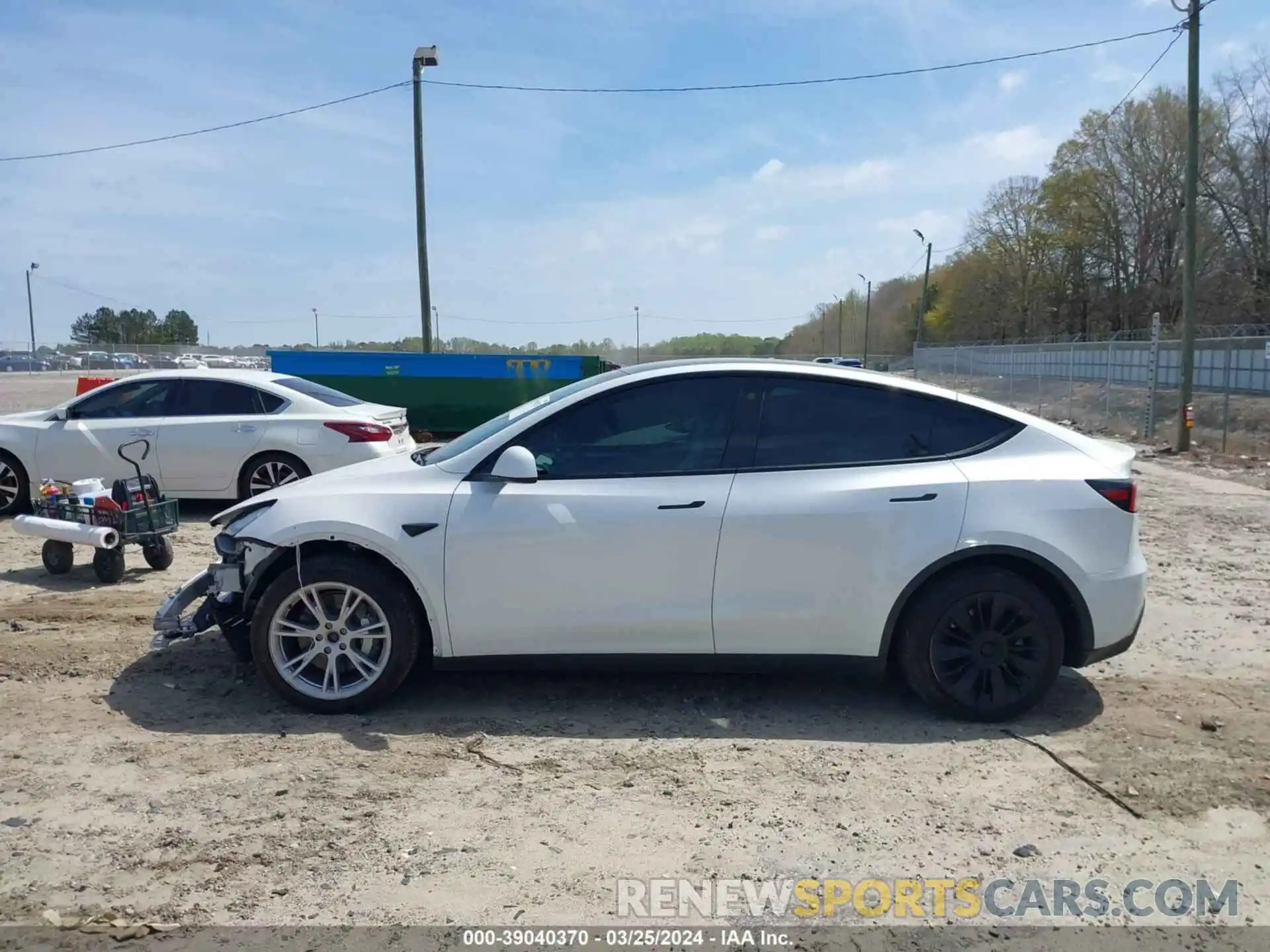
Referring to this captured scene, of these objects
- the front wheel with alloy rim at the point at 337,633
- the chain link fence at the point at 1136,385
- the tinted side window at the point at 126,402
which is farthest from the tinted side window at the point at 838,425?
the chain link fence at the point at 1136,385

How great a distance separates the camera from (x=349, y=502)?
452cm

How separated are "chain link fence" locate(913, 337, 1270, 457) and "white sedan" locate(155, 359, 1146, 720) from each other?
8195 millimetres

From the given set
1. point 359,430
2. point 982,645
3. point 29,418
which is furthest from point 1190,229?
point 29,418

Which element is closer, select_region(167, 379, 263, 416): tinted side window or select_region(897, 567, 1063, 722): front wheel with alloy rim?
select_region(897, 567, 1063, 722): front wheel with alloy rim

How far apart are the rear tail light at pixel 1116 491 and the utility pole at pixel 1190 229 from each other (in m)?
15.3

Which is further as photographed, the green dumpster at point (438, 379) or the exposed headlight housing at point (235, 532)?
the green dumpster at point (438, 379)

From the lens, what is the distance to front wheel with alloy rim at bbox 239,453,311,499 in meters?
9.34

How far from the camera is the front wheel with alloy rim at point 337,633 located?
14.6 feet

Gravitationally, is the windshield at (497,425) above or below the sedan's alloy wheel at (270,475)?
above

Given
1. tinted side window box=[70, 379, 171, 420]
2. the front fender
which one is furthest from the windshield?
tinted side window box=[70, 379, 171, 420]

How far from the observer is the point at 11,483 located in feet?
30.4

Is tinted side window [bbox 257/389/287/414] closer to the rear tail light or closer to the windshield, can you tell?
the windshield

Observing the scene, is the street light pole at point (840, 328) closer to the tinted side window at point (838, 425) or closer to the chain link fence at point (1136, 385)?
the chain link fence at point (1136, 385)

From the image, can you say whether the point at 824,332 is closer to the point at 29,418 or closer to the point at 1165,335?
the point at 1165,335
